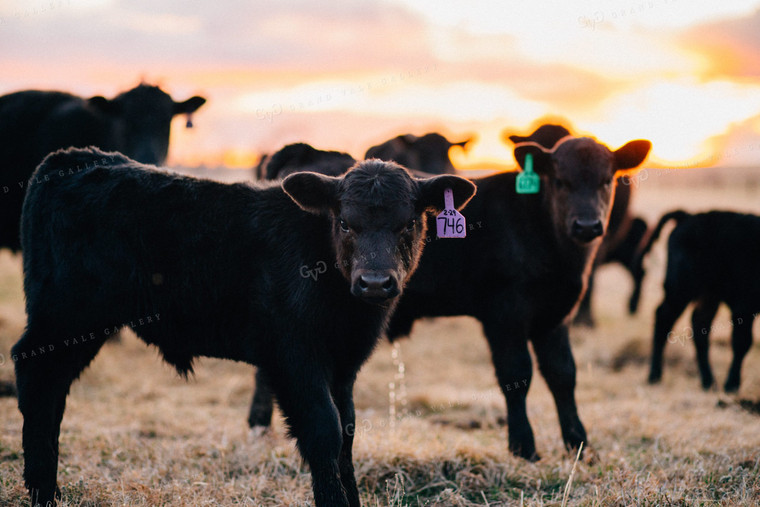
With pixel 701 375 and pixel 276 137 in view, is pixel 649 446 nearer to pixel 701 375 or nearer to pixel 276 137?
pixel 701 375

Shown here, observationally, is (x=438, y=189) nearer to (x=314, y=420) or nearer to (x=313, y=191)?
(x=313, y=191)

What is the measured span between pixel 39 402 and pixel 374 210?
7.00 feet

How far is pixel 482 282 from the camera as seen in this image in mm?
4973

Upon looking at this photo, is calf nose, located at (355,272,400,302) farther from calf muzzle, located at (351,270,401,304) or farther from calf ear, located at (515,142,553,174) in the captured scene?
calf ear, located at (515,142,553,174)

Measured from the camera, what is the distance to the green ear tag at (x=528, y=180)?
16.6 feet

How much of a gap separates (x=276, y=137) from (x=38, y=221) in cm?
2660

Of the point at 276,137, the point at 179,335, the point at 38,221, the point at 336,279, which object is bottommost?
the point at 179,335

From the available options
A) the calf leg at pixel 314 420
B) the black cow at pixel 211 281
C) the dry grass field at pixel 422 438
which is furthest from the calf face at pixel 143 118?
the calf leg at pixel 314 420

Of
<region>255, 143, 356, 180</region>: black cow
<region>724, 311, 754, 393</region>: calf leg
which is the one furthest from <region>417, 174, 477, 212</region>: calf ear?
<region>724, 311, 754, 393</region>: calf leg

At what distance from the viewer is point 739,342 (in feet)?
23.8

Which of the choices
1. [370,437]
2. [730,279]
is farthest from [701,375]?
[370,437]

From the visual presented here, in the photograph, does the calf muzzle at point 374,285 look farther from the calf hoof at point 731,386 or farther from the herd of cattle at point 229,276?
the calf hoof at point 731,386

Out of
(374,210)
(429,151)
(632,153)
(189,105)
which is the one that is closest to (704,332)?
(632,153)

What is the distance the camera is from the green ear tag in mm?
5051
